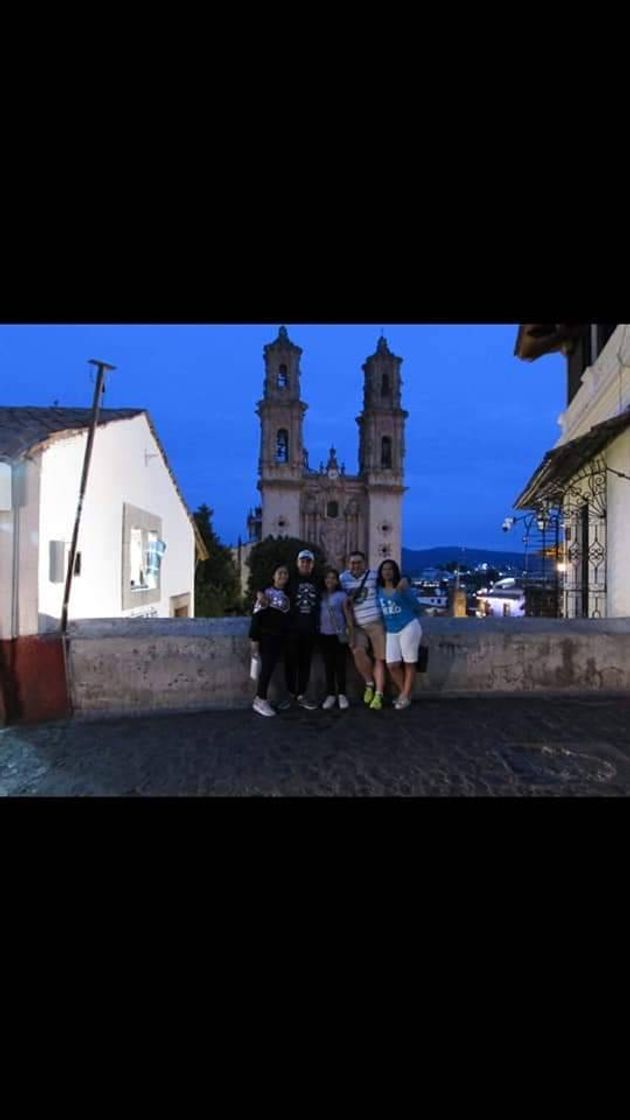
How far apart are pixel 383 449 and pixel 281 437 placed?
10904 millimetres

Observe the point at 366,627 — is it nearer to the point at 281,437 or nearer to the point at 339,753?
the point at 339,753

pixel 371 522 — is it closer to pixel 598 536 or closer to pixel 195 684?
pixel 598 536

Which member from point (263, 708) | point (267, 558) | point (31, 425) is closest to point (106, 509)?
point (31, 425)

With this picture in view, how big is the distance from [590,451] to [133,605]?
850 cm

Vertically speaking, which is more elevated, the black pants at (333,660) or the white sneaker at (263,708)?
the black pants at (333,660)

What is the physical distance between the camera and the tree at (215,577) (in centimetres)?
2330

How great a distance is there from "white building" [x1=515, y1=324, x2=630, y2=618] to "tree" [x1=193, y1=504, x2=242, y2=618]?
15096 millimetres

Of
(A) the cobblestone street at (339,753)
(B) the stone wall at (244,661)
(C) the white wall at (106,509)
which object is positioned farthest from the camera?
(C) the white wall at (106,509)

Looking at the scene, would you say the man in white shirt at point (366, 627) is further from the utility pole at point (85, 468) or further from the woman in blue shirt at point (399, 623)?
the utility pole at point (85, 468)

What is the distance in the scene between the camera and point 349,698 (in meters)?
5.48

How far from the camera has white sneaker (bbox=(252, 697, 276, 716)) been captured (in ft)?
16.5

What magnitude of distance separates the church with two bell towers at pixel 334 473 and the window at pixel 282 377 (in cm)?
5

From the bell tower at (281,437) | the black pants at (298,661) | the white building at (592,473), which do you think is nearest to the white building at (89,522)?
the black pants at (298,661)
